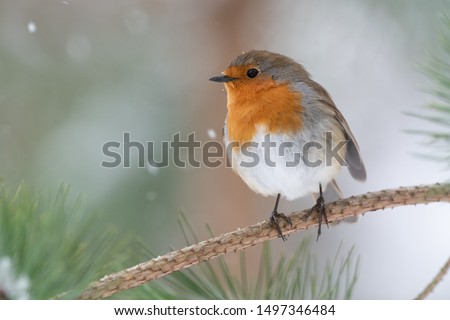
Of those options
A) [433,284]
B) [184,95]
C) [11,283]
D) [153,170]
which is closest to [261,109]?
[153,170]

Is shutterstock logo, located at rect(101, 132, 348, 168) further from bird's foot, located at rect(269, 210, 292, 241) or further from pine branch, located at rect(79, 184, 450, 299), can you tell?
pine branch, located at rect(79, 184, 450, 299)

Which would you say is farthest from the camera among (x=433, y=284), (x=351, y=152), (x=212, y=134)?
(x=212, y=134)

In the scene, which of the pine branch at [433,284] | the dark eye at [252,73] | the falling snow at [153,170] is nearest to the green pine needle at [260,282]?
the pine branch at [433,284]

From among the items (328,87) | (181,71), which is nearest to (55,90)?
(181,71)

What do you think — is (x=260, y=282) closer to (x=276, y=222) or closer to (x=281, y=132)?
(x=276, y=222)

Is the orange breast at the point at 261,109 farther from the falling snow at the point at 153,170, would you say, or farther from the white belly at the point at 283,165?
the falling snow at the point at 153,170

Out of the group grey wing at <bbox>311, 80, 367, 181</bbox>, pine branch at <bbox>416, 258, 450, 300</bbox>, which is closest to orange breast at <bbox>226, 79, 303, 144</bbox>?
grey wing at <bbox>311, 80, 367, 181</bbox>

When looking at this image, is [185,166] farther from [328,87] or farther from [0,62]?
[0,62]

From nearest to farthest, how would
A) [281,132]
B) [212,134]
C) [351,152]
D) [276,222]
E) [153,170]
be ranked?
[276,222] → [281,132] → [351,152] → [153,170] → [212,134]
